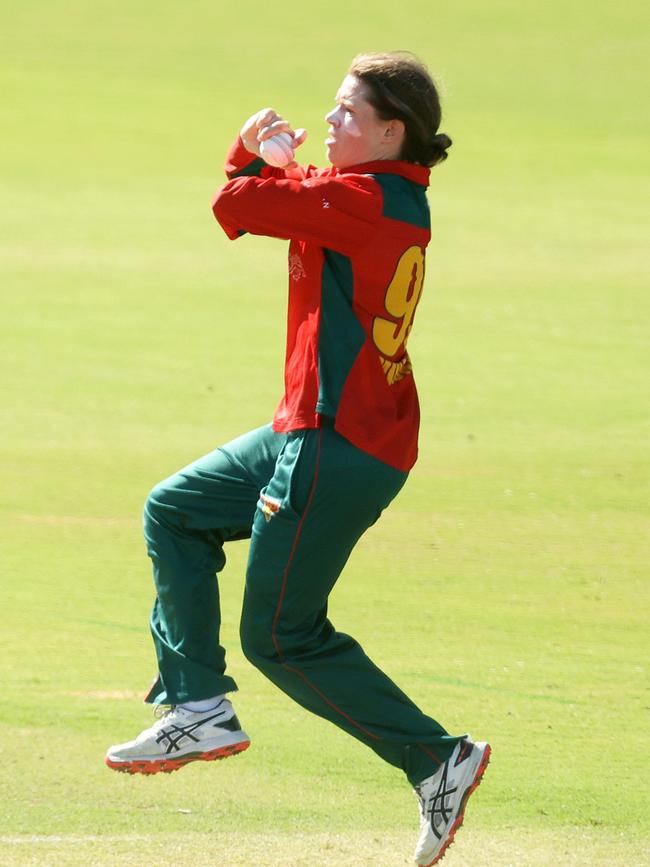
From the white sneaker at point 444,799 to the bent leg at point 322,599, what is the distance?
1.4 inches

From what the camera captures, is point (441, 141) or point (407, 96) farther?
point (441, 141)

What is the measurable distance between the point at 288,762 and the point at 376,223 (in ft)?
6.70

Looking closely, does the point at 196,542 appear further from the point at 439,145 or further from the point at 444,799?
the point at 439,145

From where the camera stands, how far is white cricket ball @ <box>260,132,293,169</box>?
4375mm

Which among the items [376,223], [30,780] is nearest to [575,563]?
[30,780]

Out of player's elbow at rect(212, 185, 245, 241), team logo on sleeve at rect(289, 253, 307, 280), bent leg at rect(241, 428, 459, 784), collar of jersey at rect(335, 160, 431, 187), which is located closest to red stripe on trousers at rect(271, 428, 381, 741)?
bent leg at rect(241, 428, 459, 784)

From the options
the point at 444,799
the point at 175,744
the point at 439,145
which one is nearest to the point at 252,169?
the point at 439,145

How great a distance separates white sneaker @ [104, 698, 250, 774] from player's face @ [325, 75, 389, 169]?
5.15ft

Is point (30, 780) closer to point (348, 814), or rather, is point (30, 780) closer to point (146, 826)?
point (146, 826)

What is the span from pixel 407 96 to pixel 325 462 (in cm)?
98

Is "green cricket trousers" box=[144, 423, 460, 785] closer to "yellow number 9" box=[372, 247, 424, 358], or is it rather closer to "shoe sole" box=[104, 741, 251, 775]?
"shoe sole" box=[104, 741, 251, 775]

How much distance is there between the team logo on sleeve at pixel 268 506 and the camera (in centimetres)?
434

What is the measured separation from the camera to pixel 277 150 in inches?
172

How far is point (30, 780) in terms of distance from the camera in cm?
517
